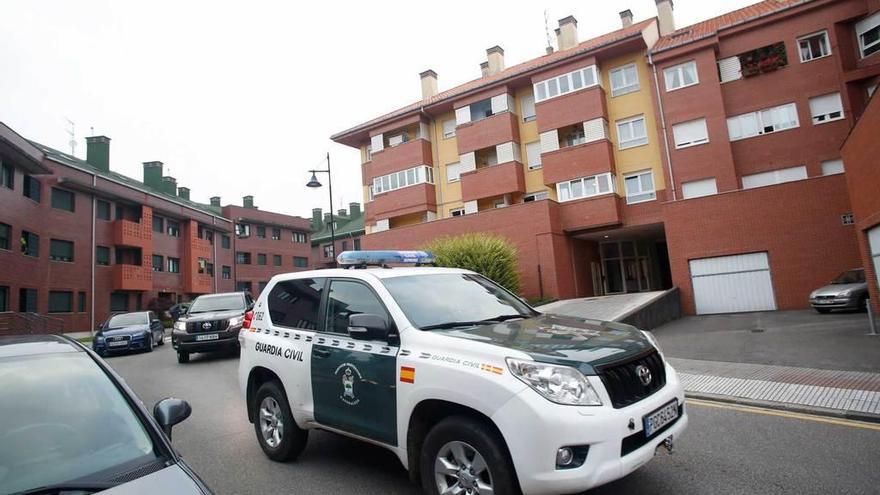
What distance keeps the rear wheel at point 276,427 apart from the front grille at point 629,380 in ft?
9.54

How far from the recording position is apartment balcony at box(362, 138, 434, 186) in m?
29.8

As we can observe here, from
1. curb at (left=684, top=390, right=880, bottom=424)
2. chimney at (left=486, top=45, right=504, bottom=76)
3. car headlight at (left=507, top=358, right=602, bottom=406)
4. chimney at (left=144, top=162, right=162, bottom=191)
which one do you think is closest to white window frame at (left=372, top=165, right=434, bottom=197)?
chimney at (left=486, top=45, right=504, bottom=76)

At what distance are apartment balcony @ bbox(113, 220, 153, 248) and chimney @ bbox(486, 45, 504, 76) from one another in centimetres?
2699

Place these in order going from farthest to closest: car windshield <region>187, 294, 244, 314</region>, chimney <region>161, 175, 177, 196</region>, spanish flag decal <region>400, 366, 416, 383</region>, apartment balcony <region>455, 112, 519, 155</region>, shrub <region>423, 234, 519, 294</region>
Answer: chimney <region>161, 175, 177, 196</region>, apartment balcony <region>455, 112, 519, 155</region>, shrub <region>423, 234, 519, 294</region>, car windshield <region>187, 294, 244, 314</region>, spanish flag decal <region>400, 366, 416, 383</region>

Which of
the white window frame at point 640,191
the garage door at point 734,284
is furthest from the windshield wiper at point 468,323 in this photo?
the white window frame at point 640,191

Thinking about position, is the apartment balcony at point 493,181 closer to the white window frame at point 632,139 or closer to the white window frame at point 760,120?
the white window frame at point 632,139

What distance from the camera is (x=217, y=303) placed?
→ 13375mm

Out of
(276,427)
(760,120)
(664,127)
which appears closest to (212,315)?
(276,427)

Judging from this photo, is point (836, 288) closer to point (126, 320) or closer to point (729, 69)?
point (729, 69)

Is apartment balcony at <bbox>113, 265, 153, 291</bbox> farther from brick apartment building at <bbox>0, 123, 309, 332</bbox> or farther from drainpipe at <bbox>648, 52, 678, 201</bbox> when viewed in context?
drainpipe at <bbox>648, 52, 678, 201</bbox>

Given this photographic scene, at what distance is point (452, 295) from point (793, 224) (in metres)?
19.8

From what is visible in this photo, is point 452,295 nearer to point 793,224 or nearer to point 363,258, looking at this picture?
point 363,258

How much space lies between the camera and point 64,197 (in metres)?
29.7

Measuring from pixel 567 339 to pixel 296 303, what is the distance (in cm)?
275
